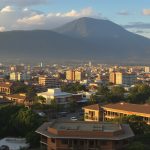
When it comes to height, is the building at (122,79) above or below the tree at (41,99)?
above

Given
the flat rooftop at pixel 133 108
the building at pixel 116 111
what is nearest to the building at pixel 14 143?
the building at pixel 116 111

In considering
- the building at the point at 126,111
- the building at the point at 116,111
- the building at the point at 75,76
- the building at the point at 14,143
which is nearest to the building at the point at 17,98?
the building at the point at 116,111

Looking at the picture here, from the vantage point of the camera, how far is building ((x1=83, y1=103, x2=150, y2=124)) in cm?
2402

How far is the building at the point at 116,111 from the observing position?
2402 centimetres

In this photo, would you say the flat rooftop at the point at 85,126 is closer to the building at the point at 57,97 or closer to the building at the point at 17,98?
the building at the point at 57,97

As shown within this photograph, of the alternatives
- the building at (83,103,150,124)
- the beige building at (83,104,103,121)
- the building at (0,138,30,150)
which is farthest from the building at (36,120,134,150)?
the beige building at (83,104,103,121)

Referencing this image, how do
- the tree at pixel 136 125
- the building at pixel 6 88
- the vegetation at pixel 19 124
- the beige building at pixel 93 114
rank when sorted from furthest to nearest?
the building at pixel 6 88 < the beige building at pixel 93 114 < the vegetation at pixel 19 124 < the tree at pixel 136 125

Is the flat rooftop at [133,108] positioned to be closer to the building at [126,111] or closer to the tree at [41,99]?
the building at [126,111]

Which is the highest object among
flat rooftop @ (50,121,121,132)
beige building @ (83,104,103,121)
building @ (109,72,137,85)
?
building @ (109,72,137,85)

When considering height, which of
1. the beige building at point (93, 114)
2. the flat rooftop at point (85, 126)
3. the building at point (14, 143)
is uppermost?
the flat rooftop at point (85, 126)

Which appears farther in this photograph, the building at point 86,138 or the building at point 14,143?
the building at point 14,143

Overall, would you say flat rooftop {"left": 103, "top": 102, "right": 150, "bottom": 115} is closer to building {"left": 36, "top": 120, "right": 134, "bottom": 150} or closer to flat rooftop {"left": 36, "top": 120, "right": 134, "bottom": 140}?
flat rooftop {"left": 36, "top": 120, "right": 134, "bottom": 140}

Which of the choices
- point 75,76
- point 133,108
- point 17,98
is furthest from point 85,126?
point 75,76

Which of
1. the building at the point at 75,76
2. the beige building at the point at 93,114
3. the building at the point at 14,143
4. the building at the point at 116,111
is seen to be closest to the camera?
the building at the point at 14,143
